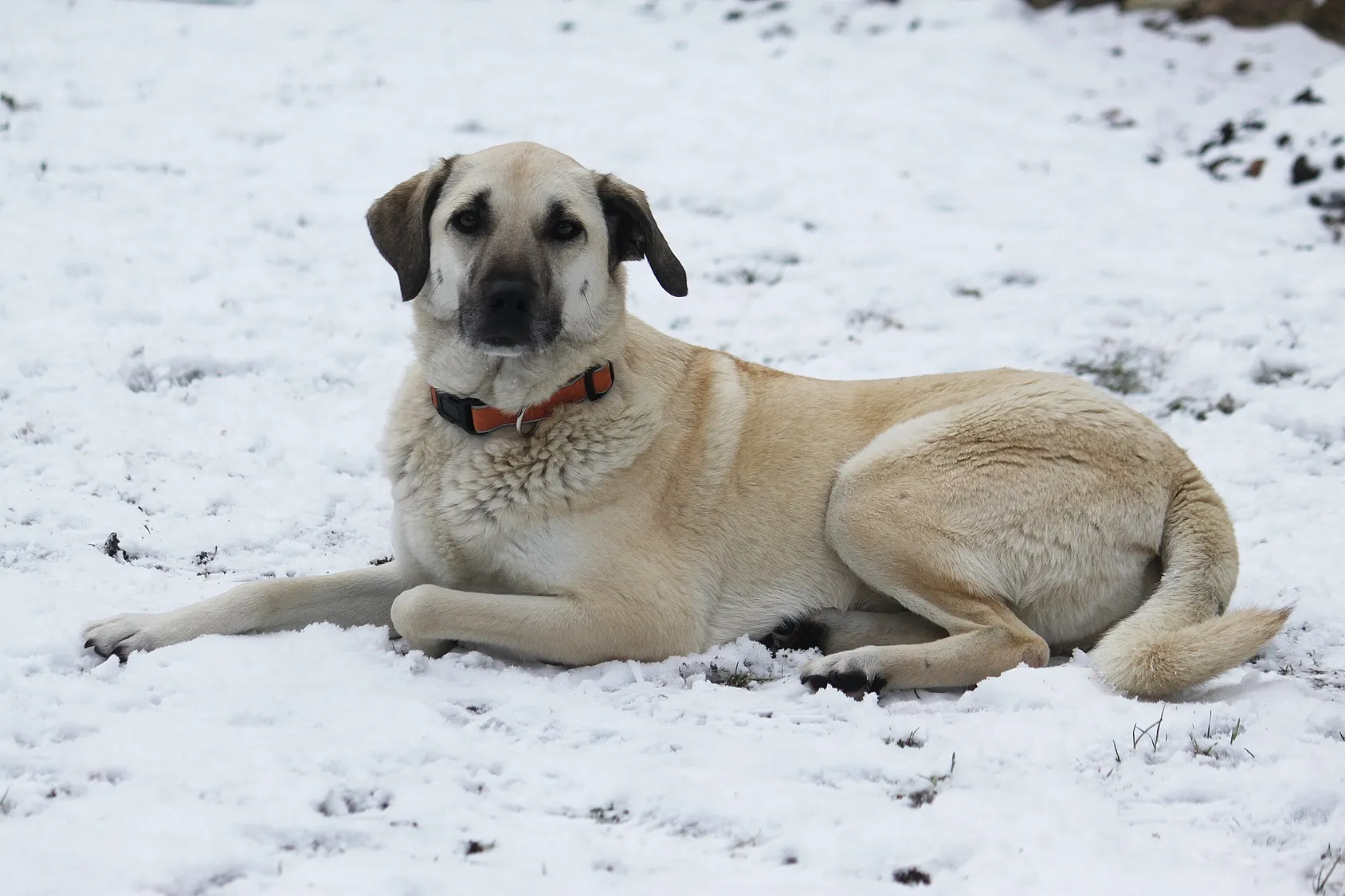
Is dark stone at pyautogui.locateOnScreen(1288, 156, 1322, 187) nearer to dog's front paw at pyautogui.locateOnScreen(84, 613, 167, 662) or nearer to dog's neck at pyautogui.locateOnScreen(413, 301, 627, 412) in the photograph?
dog's neck at pyautogui.locateOnScreen(413, 301, 627, 412)

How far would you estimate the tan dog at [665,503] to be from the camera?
12.2ft

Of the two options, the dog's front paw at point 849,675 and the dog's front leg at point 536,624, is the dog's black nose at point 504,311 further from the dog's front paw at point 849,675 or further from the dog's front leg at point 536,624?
the dog's front paw at point 849,675

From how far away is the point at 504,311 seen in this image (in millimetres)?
3688

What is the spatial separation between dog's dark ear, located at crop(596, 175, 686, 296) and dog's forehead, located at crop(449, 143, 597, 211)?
7cm

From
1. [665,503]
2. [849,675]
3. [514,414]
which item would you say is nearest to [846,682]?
[849,675]

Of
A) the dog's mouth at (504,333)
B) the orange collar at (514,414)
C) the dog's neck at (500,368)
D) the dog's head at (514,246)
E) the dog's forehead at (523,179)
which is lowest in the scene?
the orange collar at (514,414)

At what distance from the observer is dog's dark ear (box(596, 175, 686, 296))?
406 cm

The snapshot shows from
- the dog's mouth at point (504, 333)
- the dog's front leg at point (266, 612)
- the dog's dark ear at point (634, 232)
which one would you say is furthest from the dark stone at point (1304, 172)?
the dog's front leg at point (266, 612)

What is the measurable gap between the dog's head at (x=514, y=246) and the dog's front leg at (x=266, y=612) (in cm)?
95

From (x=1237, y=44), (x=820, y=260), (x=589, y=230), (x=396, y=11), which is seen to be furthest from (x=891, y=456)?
(x=396, y=11)

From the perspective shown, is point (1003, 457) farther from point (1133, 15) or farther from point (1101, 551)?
point (1133, 15)

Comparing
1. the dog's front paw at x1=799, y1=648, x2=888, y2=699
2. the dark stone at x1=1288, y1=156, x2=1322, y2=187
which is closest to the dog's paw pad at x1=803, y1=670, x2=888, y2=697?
the dog's front paw at x1=799, y1=648, x2=888, y2=699

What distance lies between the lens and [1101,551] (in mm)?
3953

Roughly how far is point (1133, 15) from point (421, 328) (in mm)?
10590
